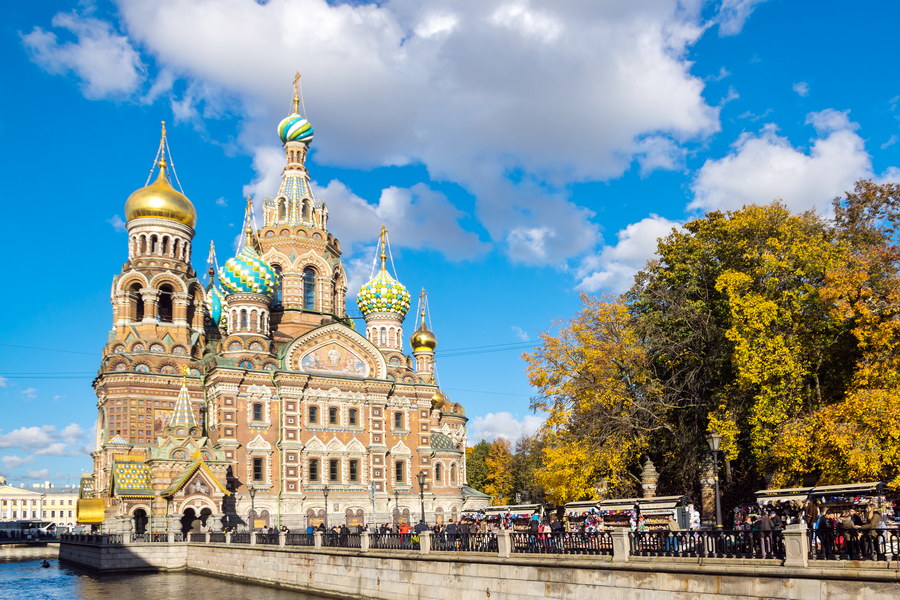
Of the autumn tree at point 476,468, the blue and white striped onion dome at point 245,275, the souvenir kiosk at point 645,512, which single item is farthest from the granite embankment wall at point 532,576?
the autumn tree at point 476,468

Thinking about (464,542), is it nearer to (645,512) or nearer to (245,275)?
(645,512)

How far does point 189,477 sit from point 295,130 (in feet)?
90.8

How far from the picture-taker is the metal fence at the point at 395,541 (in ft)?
79.7

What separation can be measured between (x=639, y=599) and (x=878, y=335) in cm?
1156

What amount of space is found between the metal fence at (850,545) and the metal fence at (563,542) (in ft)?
15.5

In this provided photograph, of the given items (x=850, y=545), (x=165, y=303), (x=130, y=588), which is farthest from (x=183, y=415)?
(x=850, y=545)

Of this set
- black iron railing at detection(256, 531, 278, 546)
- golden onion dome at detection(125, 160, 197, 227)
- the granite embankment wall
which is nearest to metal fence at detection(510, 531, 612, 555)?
the granite embankment wall

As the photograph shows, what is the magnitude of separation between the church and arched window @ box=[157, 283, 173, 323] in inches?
3.6

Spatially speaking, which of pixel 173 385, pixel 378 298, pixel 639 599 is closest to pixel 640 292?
pixel 639 599

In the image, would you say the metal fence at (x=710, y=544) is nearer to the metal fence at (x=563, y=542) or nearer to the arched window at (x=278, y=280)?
the metal fence at (x=563, y=542)

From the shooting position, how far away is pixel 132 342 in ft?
160

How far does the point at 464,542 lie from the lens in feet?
72.3

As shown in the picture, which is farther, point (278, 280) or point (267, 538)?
point (278, 280)

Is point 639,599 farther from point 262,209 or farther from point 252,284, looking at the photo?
point 262,209
